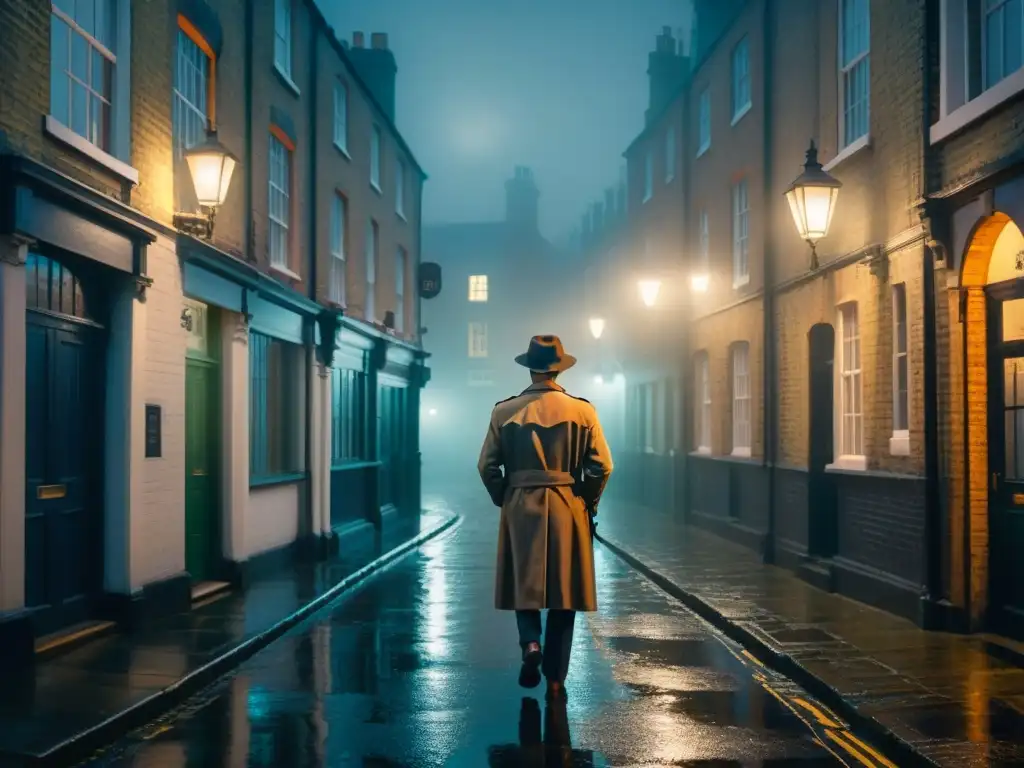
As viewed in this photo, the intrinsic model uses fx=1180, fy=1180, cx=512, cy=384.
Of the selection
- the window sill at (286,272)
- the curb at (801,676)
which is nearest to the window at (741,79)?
the window sill at (286,272)

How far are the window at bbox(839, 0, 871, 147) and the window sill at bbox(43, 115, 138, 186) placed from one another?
7.65 metres

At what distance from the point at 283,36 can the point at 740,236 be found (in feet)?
25.9

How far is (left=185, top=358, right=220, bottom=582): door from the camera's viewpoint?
41.2ft

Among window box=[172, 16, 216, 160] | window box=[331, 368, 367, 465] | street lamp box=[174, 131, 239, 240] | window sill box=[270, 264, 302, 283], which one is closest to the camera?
street lamp box=[174, 131, 239, 240]

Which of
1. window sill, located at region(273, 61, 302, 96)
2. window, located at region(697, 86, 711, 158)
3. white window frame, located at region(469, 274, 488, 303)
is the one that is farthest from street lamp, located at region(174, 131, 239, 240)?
white window frame, located at region(469, 274, 488, 303)

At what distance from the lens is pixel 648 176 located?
27844 millimetres

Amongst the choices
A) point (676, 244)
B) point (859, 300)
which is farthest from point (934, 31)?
point (676, 244)

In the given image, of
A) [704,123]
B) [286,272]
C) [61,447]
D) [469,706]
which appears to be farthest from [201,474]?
[704,123]

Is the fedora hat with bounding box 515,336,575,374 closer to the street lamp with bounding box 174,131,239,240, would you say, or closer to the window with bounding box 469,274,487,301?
the street lamp with bounding box 174,131,239,240

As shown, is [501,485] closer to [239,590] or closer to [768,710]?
[768,710]

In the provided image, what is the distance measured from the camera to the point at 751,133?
18125 millimetres

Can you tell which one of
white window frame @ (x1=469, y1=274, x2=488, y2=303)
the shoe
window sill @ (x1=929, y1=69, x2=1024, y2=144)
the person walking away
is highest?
white window frame @ (x1=469, y1=274, x2=488, y2=303)

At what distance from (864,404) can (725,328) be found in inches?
285

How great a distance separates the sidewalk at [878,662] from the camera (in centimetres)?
630
